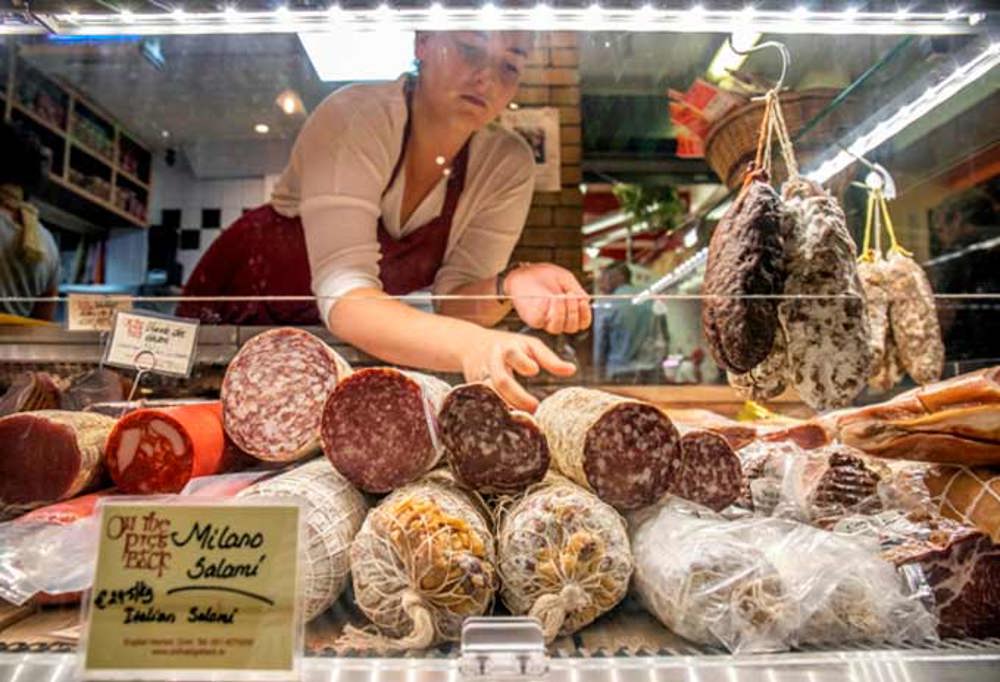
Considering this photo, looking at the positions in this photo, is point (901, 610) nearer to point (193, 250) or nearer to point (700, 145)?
point (700, 145)

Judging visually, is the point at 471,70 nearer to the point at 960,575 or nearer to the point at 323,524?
the point at 323,524

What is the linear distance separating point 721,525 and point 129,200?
4.70 ft

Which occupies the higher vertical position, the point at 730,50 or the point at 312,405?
the point at 730,50

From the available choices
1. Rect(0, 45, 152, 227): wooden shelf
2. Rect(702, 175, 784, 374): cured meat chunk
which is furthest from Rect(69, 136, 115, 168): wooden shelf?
Rect(702, 175, 784, 374): cured meat chunk

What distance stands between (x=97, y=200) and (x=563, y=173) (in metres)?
1.06

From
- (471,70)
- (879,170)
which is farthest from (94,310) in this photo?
(879,170)

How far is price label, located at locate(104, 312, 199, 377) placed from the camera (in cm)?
144

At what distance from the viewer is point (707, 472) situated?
55.3 inches

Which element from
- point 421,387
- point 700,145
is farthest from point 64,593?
point 700,145

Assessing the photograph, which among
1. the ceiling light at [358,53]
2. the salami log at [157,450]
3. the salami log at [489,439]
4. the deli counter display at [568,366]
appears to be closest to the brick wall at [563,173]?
the deli counter display at [568,366]

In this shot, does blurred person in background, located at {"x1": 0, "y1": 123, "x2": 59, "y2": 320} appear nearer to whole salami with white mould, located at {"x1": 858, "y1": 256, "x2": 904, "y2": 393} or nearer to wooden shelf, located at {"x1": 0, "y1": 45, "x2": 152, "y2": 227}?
wooden shelf, located at {"x1": 0, "y1": 45, "x2": 152, "y2": 227}

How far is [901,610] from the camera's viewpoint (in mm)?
1137

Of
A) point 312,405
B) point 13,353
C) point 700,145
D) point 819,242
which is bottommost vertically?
point 312,405

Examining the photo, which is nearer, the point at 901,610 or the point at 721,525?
the point at 901,610
